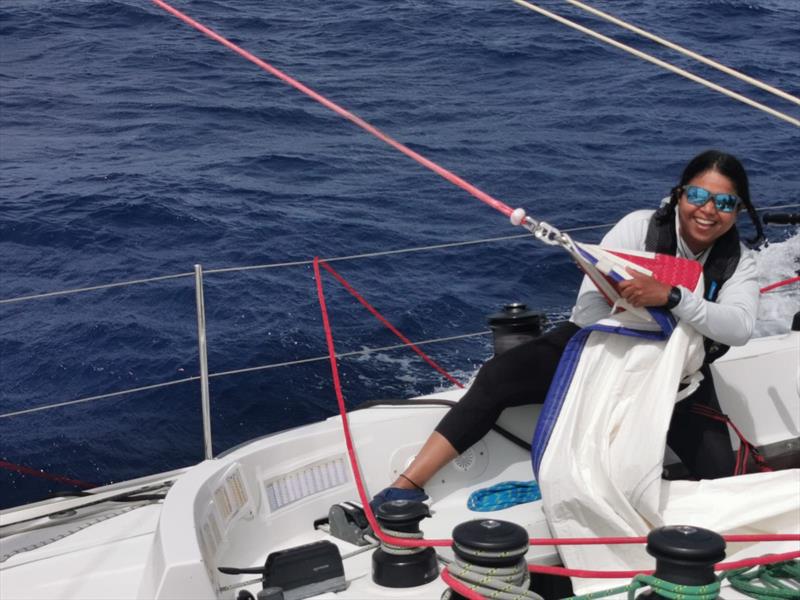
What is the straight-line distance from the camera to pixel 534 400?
2.97 m

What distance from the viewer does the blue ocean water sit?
5113mm

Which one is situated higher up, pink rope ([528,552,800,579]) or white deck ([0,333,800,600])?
pink rope ([528,552,800,579])

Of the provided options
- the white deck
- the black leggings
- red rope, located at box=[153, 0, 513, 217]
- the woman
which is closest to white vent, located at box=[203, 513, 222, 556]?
the white deck

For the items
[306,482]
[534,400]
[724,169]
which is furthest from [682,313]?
[306,482]

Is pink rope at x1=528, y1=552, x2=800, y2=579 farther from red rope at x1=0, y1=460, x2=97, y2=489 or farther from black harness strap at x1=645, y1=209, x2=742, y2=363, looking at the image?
red rope at x1=0, y1=460, x2=97, y2=489

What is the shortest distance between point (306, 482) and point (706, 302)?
1173 mm

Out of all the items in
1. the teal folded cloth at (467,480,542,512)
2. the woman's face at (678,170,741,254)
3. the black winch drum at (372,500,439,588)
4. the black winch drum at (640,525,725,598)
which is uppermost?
the woman's face at (678,170,741,254)

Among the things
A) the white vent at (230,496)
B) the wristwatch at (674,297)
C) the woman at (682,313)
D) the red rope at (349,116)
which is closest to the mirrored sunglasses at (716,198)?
the woman at (682,313)

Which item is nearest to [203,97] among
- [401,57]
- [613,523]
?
[401,57]

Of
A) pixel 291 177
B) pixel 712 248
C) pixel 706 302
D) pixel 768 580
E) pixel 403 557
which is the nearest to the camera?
pixel 768 580

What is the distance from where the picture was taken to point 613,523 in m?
2.56

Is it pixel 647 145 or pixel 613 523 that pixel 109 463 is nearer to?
pixel 613 523

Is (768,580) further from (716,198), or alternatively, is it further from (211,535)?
(211,535)

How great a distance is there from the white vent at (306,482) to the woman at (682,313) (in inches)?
8.1
